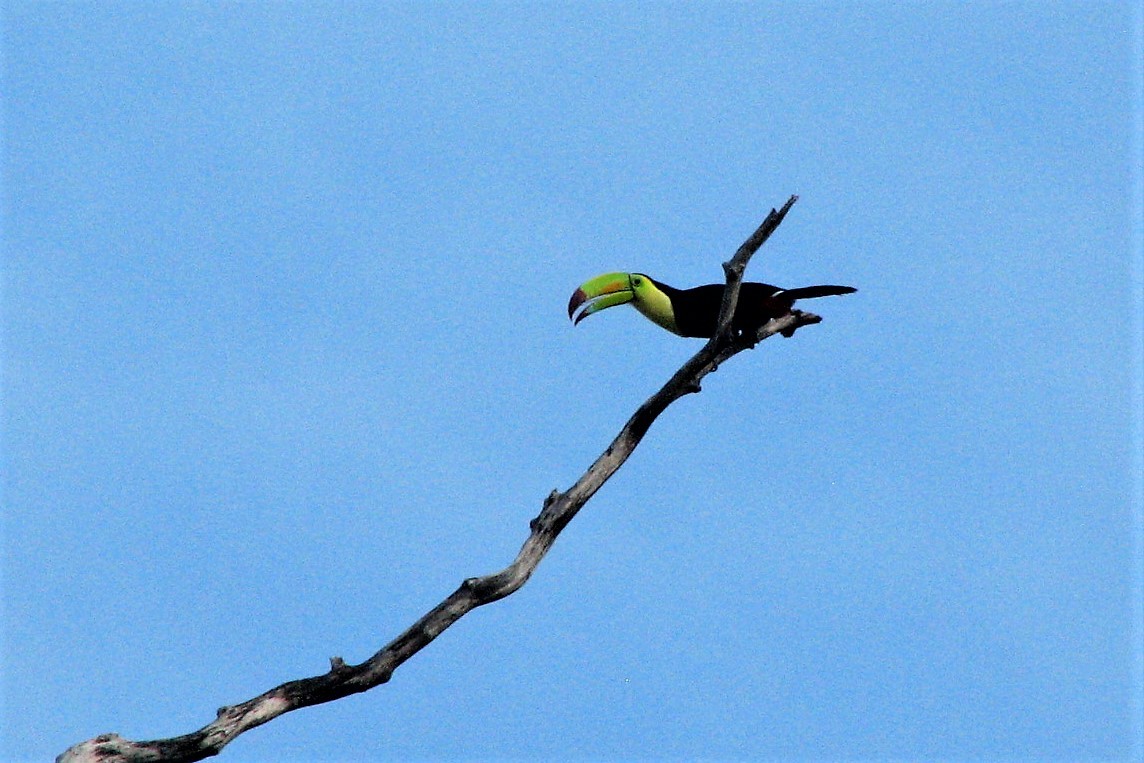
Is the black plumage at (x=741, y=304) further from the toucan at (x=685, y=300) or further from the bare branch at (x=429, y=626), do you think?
the bare branch at (x=429, y=626)

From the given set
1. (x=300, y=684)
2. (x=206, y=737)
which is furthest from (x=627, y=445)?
(x=206, y=737)

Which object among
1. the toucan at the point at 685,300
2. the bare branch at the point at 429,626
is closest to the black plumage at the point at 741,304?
the toucan at the point at 685,300

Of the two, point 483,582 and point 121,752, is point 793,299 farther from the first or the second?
point 121,752

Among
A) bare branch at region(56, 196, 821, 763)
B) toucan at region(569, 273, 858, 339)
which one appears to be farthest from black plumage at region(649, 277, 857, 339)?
bare branch at region(56, 196, 821, 763)

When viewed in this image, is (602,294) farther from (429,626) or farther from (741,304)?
(429,626)

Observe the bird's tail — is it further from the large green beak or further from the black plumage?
the large green beak

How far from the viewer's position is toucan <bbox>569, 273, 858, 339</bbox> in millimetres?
8875

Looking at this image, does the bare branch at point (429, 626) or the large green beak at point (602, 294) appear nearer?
the bare branch at point (429, 626)

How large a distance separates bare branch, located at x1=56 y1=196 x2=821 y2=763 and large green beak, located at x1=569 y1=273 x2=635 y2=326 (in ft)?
3.87

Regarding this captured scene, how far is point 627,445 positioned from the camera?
27.6 ft

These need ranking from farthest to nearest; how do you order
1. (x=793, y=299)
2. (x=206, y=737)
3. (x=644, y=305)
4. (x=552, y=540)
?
(x=644, y=305), (x=793, y=299), (x=552, y=540), (x=206, y=737)

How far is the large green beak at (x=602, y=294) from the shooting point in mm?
9375

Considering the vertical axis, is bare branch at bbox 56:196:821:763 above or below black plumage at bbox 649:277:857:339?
below

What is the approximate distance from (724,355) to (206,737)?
11.8ft
